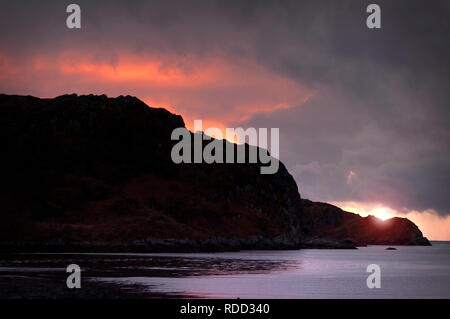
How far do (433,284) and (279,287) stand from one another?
97.0 feet

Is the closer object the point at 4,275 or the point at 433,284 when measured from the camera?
the point at 4,275

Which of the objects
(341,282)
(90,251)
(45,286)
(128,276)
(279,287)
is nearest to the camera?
(45,286)

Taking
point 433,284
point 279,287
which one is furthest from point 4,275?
point 433,284
